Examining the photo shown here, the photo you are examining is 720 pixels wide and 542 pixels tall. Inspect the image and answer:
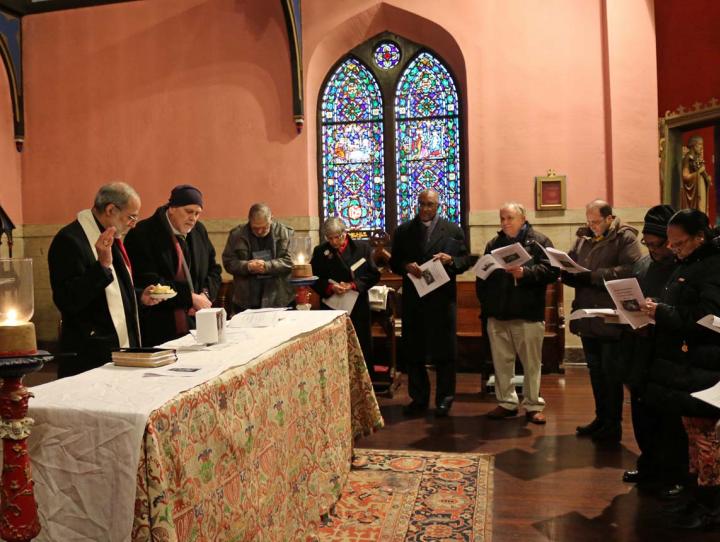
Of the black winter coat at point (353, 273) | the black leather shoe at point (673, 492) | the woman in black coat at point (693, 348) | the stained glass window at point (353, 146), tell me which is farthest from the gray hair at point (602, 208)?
the stained glass window at point (353, 146)

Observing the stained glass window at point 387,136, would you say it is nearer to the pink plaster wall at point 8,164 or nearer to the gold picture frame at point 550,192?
the gold picture frame at point 550,192

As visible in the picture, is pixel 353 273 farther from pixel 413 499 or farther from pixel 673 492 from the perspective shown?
pixel 673 492

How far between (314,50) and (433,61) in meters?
1.39

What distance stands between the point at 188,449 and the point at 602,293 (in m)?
3.28

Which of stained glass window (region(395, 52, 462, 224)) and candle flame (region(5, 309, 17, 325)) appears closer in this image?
candle flame (region(5, 309, 17, 325))

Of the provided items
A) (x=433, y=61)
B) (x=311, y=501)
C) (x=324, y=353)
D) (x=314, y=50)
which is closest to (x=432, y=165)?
(x=433, y=61)

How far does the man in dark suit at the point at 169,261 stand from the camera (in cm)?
341

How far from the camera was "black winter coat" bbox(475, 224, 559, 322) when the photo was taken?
4.83 meters

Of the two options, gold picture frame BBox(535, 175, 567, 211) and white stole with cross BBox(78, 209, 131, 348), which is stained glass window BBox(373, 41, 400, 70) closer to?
gold picture frame BBox(535, 175, 567, 211)

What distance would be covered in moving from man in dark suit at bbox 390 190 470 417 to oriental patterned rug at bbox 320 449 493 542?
43.4 inches

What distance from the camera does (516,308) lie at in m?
4.93

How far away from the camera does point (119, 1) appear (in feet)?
26.7

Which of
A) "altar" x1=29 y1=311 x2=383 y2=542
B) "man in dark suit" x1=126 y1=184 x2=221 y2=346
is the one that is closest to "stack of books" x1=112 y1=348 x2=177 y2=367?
"altar" x1=29 y1=311 x2=383 y2=542

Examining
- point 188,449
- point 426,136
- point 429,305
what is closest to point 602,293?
point 429,305
